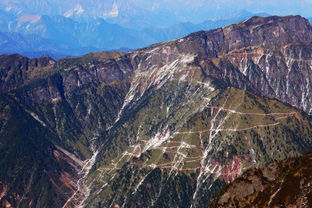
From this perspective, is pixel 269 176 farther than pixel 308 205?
Yes

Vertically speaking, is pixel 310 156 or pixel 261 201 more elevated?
pixel 310 156

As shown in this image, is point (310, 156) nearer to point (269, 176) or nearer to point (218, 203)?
point (269, 176)

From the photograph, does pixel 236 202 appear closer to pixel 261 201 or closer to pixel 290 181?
pixel 261 201

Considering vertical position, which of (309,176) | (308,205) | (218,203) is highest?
(309,176)

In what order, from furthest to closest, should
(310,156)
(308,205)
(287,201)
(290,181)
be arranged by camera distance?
(310,156), (290,181), (287,201), (308,205)

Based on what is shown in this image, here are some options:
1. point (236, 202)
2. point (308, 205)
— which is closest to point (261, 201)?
point (236, 202)

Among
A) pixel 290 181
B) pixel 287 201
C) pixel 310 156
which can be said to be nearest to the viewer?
pixel 287 201
